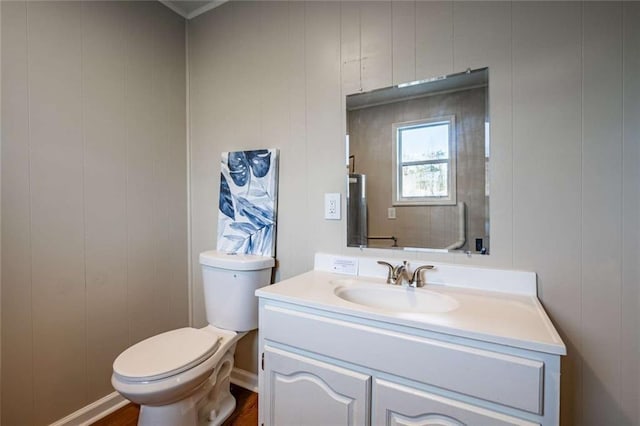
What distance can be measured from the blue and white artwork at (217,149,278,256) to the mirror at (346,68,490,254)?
0.47 meters

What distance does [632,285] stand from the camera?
102 cm

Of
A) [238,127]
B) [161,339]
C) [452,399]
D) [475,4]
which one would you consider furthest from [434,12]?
[161,339]

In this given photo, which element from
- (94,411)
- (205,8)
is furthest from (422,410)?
(205,8)

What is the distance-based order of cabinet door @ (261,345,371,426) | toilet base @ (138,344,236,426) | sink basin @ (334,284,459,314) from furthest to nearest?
1. toilet base @ (138,344,236,426)
2. sink basin @ (334,284,459,314)
3. cabinet door @ (261,345,371,426)

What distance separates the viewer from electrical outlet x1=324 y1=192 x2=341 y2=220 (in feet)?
4.96

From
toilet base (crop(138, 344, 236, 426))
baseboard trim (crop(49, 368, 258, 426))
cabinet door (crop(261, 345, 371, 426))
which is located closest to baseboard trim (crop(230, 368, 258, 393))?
baseboard trim (crop(49, 368, 258, 426))

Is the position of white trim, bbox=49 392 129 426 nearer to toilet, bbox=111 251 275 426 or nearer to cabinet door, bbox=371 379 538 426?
toilet, bbox=111 251 275 426

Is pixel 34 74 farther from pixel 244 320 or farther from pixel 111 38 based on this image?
pixel 244 320

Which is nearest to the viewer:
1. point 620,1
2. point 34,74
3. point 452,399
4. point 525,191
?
point 452,399

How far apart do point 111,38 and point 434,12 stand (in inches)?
64.8

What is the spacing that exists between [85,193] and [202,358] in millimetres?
1013

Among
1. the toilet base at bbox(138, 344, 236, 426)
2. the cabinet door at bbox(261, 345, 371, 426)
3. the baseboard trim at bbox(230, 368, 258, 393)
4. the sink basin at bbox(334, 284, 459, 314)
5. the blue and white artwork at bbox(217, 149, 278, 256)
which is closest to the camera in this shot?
the cabinet door at bbox(261, 345, 371, 426)

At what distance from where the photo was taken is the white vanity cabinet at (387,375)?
2.52ft

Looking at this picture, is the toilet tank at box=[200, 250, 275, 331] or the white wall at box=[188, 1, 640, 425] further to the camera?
the toilet tank at box=[200, 250, 275, 331]
